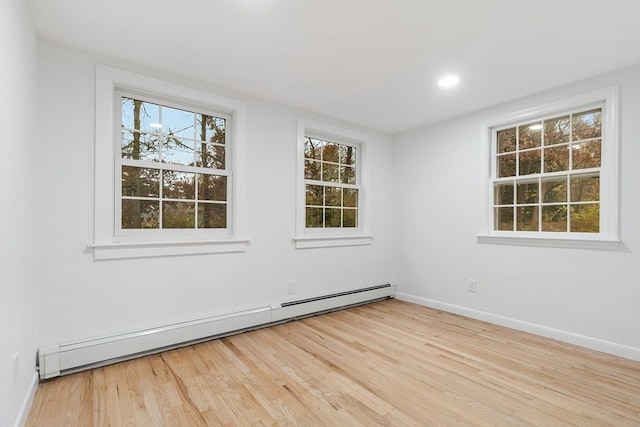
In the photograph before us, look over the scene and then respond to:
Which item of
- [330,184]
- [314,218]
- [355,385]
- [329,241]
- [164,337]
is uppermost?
[330,184]

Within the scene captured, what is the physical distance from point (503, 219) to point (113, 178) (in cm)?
396

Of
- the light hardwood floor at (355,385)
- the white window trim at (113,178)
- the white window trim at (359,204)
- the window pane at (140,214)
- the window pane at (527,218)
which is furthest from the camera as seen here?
the white window trim at (359,204)

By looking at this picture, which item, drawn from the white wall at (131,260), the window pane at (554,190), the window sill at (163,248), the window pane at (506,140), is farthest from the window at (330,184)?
the window pane at (554,190)

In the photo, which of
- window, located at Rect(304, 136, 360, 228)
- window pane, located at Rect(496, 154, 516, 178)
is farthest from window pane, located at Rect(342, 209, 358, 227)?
window pane, located at Rect(496, 154, 516, 178)

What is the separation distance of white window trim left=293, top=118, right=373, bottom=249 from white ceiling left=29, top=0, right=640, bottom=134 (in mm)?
720

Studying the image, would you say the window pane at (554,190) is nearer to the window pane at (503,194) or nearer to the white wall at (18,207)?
the window pane at (503,194)

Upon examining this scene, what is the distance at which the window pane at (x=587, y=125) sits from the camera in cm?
294

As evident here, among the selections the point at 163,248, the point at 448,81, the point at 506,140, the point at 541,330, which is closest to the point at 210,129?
the point at 163,248

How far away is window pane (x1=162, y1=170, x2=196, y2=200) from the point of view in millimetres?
2873

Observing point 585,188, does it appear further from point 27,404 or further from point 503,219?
point 27,404

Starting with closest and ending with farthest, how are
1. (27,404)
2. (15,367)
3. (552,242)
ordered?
(15,367), (27,404), (552,242)

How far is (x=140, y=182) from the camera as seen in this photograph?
108 inches

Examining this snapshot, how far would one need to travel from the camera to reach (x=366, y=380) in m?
2.23

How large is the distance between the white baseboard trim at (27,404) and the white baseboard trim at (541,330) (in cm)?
395
